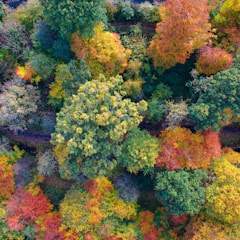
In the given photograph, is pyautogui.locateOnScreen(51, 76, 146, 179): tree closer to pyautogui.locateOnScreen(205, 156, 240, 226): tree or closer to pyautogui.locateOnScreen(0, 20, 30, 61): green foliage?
pyautogui.locateOnScreen(0, 20, 30, 61): green foliage

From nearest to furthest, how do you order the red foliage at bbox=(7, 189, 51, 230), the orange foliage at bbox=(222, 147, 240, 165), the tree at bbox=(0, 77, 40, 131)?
1. the tree at bbox=(0, 77, 40, 131)
2. the red foliage at bbox=(7, 189, 51, 230)
3. the orange foliage at bbox=(222, 147, 240, 165)

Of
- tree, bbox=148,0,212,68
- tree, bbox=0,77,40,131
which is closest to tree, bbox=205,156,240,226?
tree, bbox=148,0,212,68

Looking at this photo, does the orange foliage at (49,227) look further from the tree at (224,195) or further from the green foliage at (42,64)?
the tree at (224,195)

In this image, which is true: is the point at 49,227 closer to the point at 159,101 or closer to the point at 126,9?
the point at 159,101

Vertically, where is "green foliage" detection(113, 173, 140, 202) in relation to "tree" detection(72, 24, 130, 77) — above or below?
below

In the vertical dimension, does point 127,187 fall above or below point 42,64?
below

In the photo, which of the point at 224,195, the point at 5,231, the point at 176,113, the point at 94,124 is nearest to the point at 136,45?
the point at 176,113

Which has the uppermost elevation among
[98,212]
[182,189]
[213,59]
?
[213,59]
